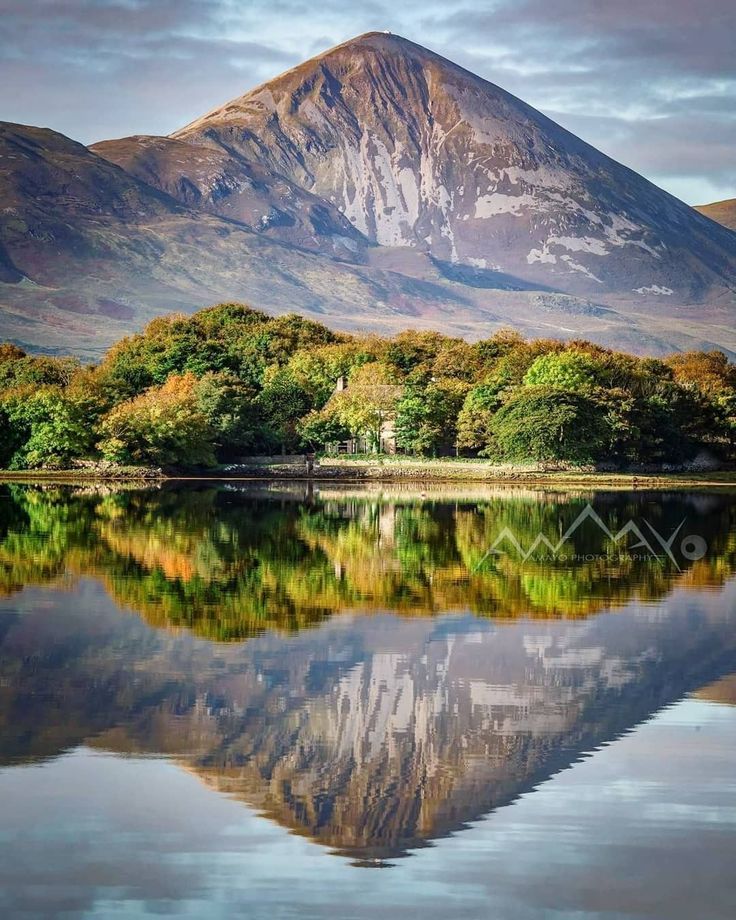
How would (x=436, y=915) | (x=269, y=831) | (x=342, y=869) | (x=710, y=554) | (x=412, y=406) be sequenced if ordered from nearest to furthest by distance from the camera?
(x=436, y=915) → (x=342, y=869) → (x=269, y=831) → (x=710, y=554) → (x=412, y=406)

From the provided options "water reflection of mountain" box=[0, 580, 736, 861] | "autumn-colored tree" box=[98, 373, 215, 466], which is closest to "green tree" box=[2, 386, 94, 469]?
"autumn-colored tree" box=[98, 373, 215, 466]

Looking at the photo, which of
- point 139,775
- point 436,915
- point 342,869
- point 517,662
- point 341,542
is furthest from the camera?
point 341,542

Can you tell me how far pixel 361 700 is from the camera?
1393 centimetres

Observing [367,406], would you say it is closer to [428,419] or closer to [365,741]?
[428,419]

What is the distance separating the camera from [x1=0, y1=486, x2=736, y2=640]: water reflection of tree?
20.9m

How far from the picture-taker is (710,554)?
29797mm

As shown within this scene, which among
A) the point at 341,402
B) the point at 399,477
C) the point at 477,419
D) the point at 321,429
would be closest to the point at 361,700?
the point at 399,477

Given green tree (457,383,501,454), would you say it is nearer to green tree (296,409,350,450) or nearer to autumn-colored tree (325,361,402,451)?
autumn-colored tree (325,361,402,451)

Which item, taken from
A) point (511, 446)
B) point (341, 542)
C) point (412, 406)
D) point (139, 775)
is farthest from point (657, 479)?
point (139, 775)

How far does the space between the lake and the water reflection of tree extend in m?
0.14

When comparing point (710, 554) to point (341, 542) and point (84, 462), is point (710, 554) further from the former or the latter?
point (84, 462)

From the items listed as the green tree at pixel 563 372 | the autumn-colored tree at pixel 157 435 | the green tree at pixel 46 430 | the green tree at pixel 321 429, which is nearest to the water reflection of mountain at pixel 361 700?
the autumn-colored tree at pixel 157 435

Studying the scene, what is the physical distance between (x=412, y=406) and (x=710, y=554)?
1944 inches

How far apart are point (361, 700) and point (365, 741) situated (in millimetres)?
1744
